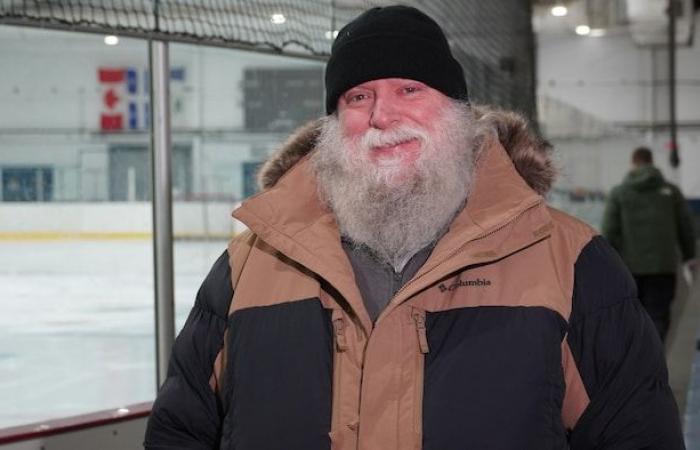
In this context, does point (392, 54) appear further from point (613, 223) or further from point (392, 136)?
point (613, 223)

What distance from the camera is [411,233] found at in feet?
4.10

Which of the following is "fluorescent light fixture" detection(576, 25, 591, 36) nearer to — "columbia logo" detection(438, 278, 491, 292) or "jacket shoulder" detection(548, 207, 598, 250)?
"jacket shoulder" detection(548, 207, 598, 250)

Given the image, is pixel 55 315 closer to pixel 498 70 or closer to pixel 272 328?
pixel 498 70

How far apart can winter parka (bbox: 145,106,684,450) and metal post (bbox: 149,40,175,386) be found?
5.42ft

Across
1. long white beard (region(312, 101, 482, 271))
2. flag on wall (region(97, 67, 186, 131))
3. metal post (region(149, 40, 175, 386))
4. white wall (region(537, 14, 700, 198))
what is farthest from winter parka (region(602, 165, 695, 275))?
white wall (region(537, 14, 700, 198))

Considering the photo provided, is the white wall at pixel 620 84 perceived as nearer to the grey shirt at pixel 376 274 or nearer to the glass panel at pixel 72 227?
the glass panel at pixel 72 227

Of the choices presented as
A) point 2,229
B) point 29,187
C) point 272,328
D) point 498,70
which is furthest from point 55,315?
point 272,328

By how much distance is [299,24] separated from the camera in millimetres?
3490

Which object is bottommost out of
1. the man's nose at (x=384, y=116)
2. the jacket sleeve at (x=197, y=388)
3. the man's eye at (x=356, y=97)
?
the jacket sleeve at (x=197, y=388)

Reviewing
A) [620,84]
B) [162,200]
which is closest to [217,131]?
[162,200]

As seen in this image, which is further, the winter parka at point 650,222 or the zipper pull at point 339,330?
the winter parka at point 650,222

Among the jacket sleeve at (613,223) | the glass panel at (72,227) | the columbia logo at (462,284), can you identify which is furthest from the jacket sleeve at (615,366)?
the jacket sleeve at (613,223)

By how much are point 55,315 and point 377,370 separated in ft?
16.3

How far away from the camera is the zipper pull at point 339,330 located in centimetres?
115
